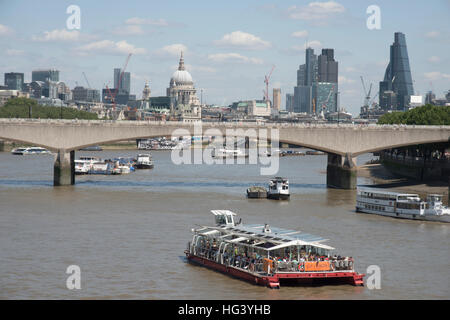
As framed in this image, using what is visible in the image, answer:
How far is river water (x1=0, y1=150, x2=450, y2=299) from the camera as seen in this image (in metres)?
30.4

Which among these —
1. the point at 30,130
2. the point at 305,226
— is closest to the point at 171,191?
the point at 30,130

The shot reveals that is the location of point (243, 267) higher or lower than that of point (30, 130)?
lower

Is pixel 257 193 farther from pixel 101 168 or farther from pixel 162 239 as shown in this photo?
pixel 101 168

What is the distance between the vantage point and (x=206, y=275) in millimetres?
33125

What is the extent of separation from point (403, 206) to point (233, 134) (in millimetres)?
24442

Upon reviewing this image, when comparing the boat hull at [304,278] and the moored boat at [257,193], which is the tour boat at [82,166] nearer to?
the moored boat at [257,193]

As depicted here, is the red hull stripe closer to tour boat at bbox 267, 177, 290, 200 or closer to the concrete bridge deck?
tour boat at bbox 267, 177, 290, 200

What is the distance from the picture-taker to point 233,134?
241 ft

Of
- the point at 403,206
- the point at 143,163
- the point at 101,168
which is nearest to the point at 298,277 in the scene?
the point at 403,206

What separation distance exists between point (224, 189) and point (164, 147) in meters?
100

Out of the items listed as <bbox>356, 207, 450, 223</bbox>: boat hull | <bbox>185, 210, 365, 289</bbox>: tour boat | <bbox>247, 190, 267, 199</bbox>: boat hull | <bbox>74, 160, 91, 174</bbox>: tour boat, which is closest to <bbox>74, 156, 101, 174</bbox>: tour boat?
<bbox>74, 160, 91, 174</bbox>: tour boat

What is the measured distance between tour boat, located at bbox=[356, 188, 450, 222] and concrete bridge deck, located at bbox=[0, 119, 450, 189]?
1792 centimetres

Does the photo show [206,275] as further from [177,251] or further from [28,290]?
[28,290]
